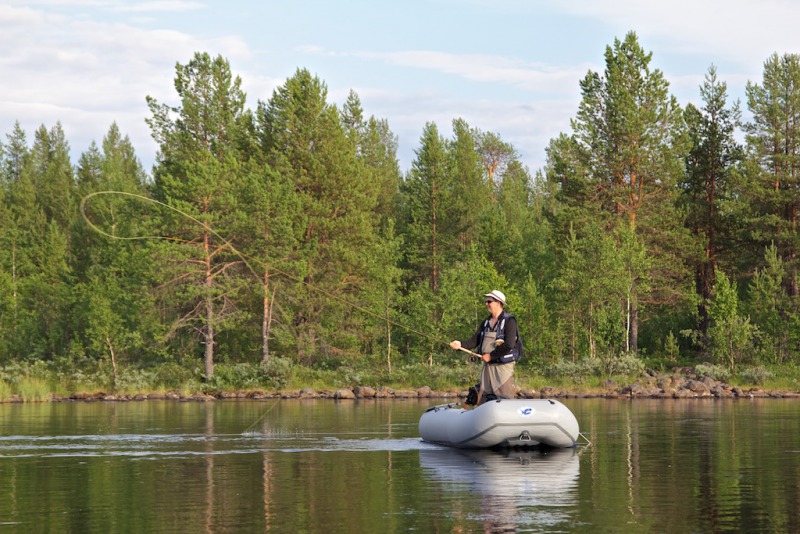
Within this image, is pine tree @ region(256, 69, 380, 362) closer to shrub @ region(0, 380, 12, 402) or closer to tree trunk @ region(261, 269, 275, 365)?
tree trunk @ region(261, 269, 275, 365)

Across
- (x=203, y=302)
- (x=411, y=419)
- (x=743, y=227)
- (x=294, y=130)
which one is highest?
(x=294, y=130)

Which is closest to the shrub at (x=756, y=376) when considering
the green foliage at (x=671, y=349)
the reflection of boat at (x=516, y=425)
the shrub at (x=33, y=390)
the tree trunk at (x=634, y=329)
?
the green foliage at (x=671, y=349)

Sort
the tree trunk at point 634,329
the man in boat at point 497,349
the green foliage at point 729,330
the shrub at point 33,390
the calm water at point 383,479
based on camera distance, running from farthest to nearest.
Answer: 1. the tree trunk at point 634,329
2. the green foliage at point 729,330
3. the shrub at point 33,390
4. the man in boat at point 497,349
5. the calm water at point 383,479

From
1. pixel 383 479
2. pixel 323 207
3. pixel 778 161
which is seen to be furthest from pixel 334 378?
→ pixel 383 479

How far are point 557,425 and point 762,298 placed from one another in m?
39.6

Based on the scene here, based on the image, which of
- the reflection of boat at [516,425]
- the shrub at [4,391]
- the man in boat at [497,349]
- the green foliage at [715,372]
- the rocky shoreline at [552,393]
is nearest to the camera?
the reflection of boat at [516,425]

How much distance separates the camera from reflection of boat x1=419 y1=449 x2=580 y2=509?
1395 cm

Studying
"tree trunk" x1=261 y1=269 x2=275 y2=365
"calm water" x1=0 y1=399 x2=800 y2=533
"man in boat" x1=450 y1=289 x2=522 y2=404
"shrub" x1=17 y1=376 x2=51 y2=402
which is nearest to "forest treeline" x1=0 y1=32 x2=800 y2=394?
"tree trunk" x1=261 y1=269 x2=275 y2=365

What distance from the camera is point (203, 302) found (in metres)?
54.0

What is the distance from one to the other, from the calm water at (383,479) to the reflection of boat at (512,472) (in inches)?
1.3

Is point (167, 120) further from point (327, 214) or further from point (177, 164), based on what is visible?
point (327, 214)

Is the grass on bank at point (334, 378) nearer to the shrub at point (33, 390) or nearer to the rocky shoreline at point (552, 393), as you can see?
the shrub at point (33, 390)

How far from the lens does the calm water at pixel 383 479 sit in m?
12.1

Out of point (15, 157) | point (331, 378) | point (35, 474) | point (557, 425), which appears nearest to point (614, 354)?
point (331, 378)
